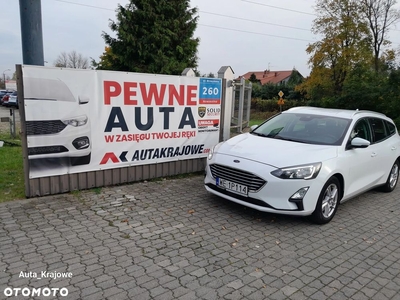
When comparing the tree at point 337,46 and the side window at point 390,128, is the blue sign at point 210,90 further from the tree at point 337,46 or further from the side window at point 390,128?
the tree at point 337,46

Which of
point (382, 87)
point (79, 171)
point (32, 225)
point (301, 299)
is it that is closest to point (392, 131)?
point (301, 299)

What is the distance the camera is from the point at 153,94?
6.02 meters

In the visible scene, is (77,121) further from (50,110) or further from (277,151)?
(277,151)

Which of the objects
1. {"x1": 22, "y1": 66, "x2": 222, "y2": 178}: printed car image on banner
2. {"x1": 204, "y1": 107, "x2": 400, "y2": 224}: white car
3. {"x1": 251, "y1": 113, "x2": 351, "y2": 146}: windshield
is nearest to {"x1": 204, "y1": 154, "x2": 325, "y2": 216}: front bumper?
{"x1": 204, "y1": 107, "x2": 400, "y2": 224}: white car

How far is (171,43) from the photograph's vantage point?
73.1 ft

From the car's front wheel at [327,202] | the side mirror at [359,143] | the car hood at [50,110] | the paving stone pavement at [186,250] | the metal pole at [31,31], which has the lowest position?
the paving stone pavement at [186,250]

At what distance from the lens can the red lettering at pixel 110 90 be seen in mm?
5414

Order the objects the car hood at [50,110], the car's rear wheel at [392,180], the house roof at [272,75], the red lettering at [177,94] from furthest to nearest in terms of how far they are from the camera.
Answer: the house roof at [272,75]
the car's rear wheel at [392,180]
the red lettering at [177,94]
the car hood at [50,110]

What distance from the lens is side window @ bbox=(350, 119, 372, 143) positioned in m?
5.30

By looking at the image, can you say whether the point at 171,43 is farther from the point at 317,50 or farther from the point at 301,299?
the point at 301,299

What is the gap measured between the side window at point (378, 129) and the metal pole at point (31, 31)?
20.9 ft

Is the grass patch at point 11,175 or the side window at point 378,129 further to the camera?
the side window at point 378,129

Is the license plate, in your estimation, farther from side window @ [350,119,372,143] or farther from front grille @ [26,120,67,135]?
front grille @ [26,120,67,135]

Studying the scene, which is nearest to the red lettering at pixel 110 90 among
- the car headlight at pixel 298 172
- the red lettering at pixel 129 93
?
the red lettering at pixel 129 93
